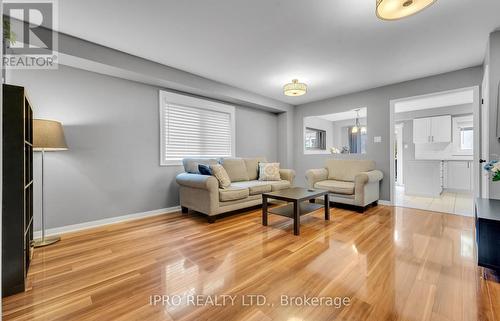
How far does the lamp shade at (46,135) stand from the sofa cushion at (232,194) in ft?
6.50

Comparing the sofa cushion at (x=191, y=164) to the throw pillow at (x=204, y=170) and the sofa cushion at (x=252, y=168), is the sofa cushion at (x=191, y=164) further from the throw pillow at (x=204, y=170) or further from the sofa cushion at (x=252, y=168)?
the sofa cushion at (x=252, y=168)

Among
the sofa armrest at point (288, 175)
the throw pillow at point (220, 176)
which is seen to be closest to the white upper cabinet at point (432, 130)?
the sofa armrest at point (288, 175)

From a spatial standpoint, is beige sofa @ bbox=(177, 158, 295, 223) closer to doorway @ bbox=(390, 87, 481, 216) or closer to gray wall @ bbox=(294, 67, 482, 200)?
gray wall @ bbox=(294, 67, 482, 200)

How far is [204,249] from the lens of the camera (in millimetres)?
2338

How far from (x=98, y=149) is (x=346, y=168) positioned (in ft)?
14.4

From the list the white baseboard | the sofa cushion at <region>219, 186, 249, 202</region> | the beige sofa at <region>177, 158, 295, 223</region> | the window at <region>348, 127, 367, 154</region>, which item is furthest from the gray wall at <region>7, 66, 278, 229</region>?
the window at <region>348, 127, 367, 154</region>

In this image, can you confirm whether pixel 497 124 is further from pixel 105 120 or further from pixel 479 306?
pixel 105 120

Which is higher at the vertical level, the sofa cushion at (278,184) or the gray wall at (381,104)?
the gray wall at (381,104)

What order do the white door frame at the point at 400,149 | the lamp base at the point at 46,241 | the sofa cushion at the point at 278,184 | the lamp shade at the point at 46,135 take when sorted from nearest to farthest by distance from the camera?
the lamp shade at the point at 46,135, the lamp base at the point at 46,241, the sofa cushion at the point at 278,184, the white door frame at the point at 400,149

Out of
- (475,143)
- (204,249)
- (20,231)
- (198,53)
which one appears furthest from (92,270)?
(475,143)

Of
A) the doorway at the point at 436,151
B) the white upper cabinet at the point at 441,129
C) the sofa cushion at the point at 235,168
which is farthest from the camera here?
the white upper cabinet at the point at 441,129

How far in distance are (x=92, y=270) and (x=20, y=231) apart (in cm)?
62

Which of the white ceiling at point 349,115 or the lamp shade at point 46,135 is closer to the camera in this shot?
the lamp shade at point 46,135

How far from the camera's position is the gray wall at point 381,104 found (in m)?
3.66
